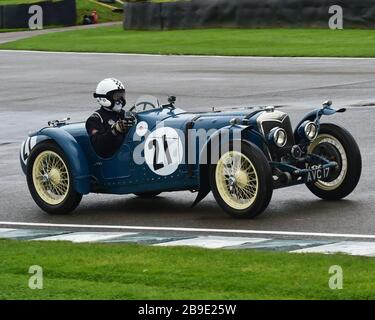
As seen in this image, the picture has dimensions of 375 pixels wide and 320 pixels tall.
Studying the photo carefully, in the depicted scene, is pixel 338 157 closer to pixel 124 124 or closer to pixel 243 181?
pixel 243 181

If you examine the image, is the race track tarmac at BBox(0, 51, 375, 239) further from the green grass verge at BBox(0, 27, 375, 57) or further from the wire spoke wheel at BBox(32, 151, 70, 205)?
the green grass verge at BBox(0, 27, 375, 57)

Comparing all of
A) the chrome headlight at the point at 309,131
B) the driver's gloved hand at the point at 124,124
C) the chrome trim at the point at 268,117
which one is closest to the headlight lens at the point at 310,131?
the chrome headlight at the point at 309,131

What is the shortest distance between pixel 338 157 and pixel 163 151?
180cm

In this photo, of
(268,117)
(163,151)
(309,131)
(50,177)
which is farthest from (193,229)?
(50,177)

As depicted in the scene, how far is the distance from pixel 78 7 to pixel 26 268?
151 ft

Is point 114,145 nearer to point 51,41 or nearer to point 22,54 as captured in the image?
point 22,54

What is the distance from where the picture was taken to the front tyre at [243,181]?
1220cm

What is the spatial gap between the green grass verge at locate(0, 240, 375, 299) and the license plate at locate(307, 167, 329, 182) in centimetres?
230

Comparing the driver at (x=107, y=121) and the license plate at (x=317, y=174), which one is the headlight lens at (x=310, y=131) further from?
the driver at (x=107, y=121)

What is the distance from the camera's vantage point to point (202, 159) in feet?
41.3

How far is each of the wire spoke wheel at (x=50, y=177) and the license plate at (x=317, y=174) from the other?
2.49 m

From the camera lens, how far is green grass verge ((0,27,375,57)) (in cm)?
3478

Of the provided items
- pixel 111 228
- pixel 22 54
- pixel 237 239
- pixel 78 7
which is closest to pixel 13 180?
pixel 111 228
